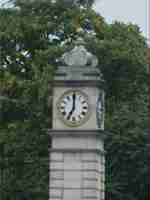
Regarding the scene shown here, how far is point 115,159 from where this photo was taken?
39.6 metres

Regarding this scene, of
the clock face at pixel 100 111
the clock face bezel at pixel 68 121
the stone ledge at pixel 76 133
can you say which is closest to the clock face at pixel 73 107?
the clock face bezel at pixel 68 121

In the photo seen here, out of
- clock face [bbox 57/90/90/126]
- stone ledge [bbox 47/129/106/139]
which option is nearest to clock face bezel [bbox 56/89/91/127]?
clock face [bbox 57/90/90/126]

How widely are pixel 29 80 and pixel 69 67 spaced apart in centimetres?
2023

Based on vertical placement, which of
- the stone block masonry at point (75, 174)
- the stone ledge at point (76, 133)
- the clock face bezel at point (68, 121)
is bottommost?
the stone block masonry at point (75, 174)

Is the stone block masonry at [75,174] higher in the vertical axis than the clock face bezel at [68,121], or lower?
lower

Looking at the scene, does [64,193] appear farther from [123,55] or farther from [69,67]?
[123,55]

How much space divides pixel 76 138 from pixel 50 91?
16.2 m

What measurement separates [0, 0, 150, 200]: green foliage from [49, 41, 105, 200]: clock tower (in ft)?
38.5

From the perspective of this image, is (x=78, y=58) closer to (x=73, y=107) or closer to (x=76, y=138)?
(x=73, y=107)

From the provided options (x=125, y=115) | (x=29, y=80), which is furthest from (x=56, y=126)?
(x=29, y=80)

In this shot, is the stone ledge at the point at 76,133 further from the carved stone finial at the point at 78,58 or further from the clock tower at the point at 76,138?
the carved stone finial at the point at 78,58

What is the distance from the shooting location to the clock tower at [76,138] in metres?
27.0

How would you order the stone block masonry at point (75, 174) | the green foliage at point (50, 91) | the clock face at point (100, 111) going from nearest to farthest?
the stone block masonry at point (75, 174), the clock face at point (100, 111), the green foliage at point (50, 91)

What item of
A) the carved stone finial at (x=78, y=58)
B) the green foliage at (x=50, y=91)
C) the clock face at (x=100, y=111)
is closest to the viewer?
the clock face at (x=100, y=111)
